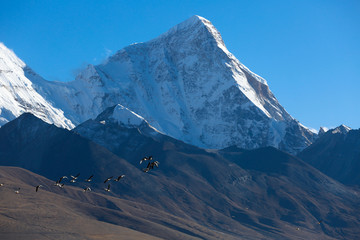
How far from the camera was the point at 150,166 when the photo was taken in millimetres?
113812
